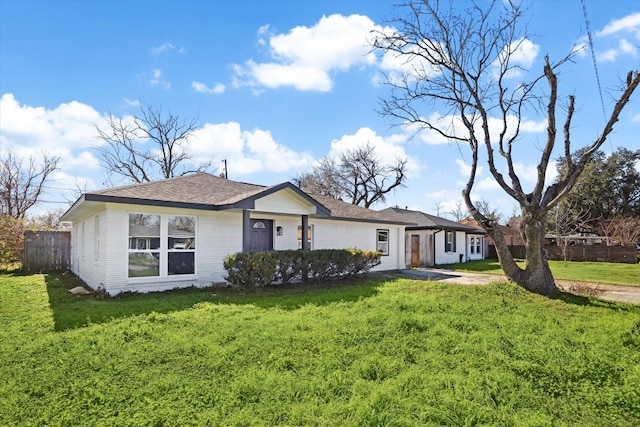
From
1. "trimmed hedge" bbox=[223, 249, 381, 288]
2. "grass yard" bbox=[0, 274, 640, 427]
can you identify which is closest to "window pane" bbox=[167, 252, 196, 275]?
"trimmed hedge" bbox=[223, 249, 381, 288]

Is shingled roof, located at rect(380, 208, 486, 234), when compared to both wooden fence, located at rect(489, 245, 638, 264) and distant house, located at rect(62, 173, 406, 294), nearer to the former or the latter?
wooden fence, located at rect(489, 245, 638, 264)

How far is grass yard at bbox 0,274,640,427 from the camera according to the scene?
3404 mm

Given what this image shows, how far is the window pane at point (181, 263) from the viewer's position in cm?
1017

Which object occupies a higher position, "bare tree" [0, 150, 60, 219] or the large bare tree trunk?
"bare tree" [0, 150, 60, 219]

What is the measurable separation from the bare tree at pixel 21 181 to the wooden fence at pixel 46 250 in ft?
36.4

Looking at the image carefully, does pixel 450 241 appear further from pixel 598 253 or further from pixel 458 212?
pixel 458 212

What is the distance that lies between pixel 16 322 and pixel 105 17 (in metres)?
8.92

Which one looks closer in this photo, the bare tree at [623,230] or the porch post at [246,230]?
the porch post at [246,230]

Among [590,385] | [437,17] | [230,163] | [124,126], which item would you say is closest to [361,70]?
[437,17]

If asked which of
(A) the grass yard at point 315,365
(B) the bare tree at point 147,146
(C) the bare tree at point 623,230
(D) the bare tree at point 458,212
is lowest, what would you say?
(A) the grass yard at point 315,365

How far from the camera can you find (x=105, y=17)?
34.8 feet

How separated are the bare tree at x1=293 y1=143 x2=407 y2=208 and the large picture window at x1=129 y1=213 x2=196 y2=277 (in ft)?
77.4

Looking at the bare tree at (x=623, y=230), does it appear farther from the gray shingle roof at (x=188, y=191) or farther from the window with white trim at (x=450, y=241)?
the gray shingle roof at (x=188, y=191)

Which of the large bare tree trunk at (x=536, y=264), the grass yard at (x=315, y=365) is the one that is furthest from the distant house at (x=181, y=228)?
the large bare tree trunk at (x=536, y=264)
